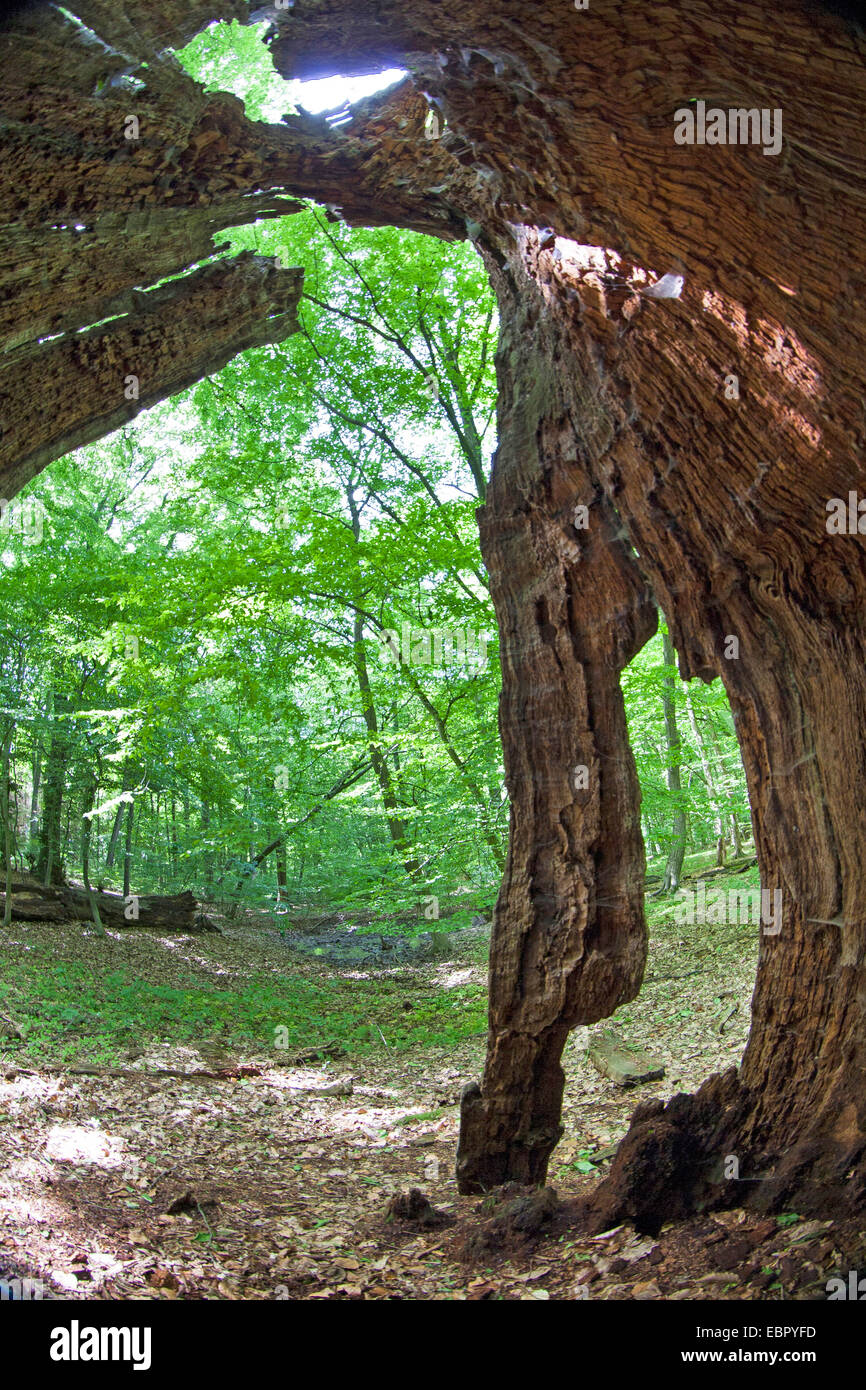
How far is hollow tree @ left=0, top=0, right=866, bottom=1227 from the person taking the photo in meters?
2.67

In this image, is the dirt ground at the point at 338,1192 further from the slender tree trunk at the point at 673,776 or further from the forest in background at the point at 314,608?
the forest in background at the point at 314,608

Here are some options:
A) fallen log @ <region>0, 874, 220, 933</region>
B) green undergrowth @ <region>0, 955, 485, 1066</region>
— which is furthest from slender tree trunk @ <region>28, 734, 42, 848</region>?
green undergrowth @ <region>0, 955, 485, 1066</region>

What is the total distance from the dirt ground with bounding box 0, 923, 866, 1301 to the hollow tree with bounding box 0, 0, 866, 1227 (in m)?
0.44

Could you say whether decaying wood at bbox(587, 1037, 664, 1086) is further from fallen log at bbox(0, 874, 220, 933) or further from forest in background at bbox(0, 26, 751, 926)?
fallen log at bbox(0, 874, 220, 933)

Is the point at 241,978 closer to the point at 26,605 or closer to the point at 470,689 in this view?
the point at 470,689

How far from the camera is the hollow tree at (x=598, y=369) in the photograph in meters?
2.67

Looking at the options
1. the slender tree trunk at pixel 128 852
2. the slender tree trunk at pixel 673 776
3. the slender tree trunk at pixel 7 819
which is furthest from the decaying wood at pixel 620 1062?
the slender tree trunk at pixel 128 852

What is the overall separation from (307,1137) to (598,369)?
223 inches

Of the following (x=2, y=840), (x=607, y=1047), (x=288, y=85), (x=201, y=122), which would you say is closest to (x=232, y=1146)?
(x=607, y=1047)

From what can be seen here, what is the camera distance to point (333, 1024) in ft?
32.9

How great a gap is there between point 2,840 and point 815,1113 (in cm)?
1219

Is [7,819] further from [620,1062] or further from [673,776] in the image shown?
[673,776]

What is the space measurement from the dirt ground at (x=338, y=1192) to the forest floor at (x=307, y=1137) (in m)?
0.02

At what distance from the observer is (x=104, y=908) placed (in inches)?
543
